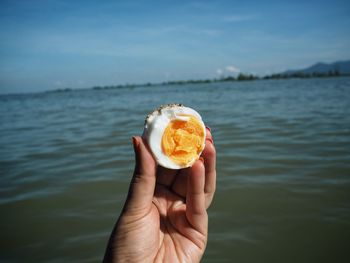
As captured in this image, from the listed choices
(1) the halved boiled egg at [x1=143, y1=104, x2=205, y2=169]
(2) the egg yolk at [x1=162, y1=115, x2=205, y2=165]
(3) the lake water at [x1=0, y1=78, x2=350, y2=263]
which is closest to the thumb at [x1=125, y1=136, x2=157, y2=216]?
(1) the halved boiled egg at [x1=143, y1=104, x2=205, y2=169]

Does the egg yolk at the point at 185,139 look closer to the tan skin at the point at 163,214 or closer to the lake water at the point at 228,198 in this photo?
the tan skin at the point at 163,214

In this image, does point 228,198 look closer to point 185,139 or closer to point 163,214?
point 163,214

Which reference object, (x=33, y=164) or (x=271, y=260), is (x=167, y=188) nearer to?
(x=271, y=260)

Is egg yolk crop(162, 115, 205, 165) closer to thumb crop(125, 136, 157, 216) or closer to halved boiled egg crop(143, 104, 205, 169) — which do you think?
halved boiled egg crop(143, 104, 205, 169)

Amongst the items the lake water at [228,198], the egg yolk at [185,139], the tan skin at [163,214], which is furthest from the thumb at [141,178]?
the lake water at [228,198]

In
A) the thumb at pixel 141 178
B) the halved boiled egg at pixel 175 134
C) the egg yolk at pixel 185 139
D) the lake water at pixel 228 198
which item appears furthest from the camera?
the lake water at pixel 228 198

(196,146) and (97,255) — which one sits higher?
(196,146)

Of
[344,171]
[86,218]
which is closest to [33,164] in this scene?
[86,218]
